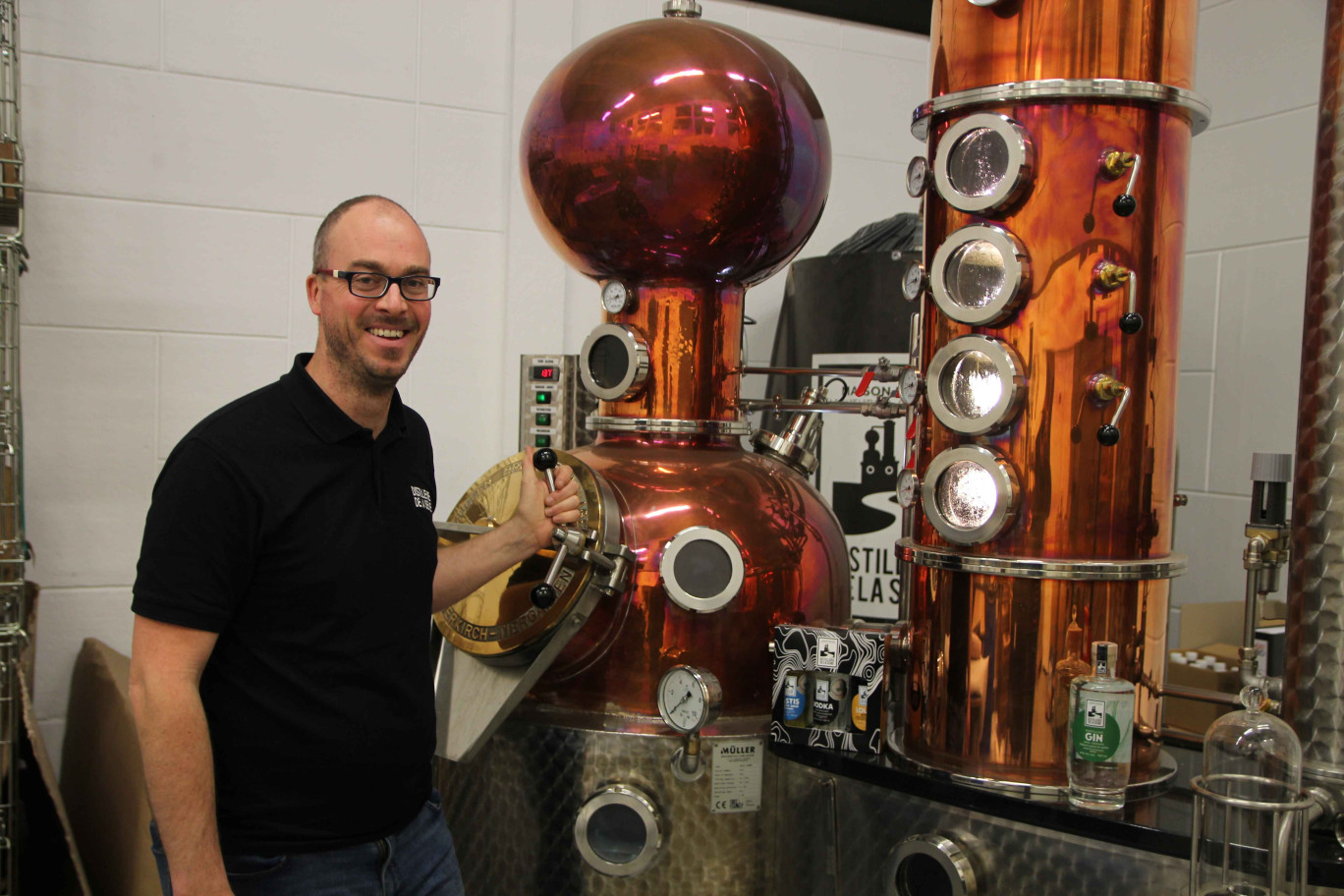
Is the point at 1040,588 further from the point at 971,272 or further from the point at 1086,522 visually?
the point at 971,272

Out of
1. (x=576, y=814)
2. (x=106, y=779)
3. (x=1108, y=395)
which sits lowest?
Answer: (x=106, y=779)

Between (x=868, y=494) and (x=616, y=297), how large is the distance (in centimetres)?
101

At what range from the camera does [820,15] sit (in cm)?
325

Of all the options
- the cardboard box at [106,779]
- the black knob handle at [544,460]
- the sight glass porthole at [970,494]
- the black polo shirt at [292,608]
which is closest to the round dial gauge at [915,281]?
the sight glass porthole at [970,494]

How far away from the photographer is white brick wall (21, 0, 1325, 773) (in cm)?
247

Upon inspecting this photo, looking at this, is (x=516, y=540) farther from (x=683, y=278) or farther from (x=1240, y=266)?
(x=1240, y=266)

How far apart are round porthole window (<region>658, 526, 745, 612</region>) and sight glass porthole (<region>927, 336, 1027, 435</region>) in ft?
1.35

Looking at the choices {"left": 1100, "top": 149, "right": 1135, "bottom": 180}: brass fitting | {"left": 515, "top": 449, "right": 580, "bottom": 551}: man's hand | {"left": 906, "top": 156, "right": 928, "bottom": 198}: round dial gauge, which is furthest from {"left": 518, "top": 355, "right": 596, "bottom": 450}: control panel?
{"left": 1100, "top": 149, "right": 1135, "bottom": 180}: brass fitting

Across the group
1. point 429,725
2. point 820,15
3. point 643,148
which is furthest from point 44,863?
point 820,15

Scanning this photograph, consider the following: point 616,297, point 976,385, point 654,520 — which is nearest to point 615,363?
point 616,297

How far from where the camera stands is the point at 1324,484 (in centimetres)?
150

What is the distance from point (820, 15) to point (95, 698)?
2558 mm

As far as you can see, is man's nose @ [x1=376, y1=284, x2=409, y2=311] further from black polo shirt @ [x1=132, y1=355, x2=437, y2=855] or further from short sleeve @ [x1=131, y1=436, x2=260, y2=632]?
short sleeve @ [x1=131, y1=436, x2=260, y2=632]

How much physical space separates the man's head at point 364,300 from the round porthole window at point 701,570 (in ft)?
1.79
